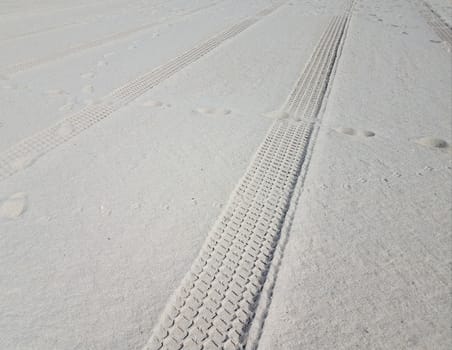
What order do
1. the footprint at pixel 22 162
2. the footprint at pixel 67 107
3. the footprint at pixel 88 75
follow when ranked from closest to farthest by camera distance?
the footprint at pixel 22 162, the footprint at pixel 67 107, the footprint at pixel 88 75

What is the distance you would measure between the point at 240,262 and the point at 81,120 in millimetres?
2339

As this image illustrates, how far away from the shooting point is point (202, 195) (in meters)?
2.82

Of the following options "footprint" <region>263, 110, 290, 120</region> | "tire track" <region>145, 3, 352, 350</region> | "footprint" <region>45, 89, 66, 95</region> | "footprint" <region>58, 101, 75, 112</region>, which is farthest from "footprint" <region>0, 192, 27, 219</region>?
"footprint" <region>263, 110, 290, 120</region>

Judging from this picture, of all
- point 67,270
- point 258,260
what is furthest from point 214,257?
point 67,270

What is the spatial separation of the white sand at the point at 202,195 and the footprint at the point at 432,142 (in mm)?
69

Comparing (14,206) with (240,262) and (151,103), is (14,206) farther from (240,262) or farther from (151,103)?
(151,103)

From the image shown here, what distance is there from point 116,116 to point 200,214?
5.79 feet

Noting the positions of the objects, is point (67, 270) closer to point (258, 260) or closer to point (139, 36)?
point (258, 260)

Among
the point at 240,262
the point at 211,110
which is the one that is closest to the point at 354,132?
the point at 211,110

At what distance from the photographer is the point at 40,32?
6605 millimetres

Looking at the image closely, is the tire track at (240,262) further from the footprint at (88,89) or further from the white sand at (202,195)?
the footprint at (88,89)

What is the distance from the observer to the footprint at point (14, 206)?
2.48m

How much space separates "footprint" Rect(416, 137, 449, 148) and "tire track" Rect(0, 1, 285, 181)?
9.84ft

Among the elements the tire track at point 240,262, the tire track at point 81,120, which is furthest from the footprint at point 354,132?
the tire track at point 81,120
